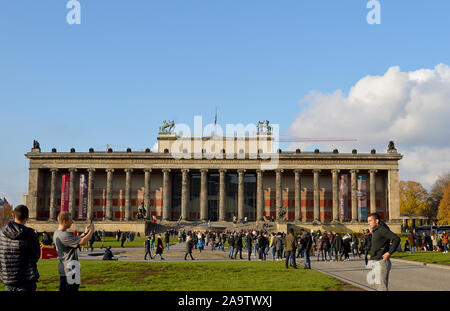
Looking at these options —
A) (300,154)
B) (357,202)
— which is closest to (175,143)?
(300,154)

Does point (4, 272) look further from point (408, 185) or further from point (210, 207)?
point (408, 185)

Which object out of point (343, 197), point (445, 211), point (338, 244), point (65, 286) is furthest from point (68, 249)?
point (445, 211)

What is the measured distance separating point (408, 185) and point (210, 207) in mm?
60597

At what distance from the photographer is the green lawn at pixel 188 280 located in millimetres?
17391

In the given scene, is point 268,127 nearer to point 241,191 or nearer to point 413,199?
point 241,191

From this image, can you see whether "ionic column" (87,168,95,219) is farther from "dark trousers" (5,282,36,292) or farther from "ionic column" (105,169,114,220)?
"dark trousers" (5,282,36,292)

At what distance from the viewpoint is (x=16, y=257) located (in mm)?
8516

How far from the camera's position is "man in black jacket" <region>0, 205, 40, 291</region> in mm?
8461

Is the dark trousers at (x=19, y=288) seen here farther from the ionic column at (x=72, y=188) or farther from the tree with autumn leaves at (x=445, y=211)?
the tree with autumn leaves at (x=445, y=211)

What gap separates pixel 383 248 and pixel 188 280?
10722 millimetres

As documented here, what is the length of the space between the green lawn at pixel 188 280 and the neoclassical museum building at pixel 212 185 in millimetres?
68103

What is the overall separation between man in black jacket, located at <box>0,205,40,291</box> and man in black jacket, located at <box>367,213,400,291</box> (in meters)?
7.18

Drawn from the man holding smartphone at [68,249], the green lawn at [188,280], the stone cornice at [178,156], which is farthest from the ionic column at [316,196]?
the man holding smartphone at [68,249]

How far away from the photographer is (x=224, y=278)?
67.9 ft
